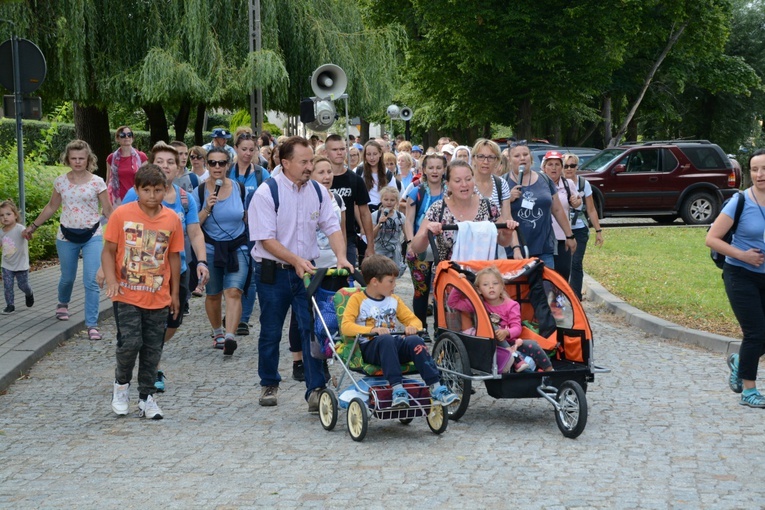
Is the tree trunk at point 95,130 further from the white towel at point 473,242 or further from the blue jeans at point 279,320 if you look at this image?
the blue jeans at point 279,320

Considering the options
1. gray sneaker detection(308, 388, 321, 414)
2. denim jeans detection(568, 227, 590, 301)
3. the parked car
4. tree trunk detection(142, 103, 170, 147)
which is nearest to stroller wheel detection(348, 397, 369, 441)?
gray sneaker detection(308, 388, 321, 414)

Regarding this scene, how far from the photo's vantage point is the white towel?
27.9ft

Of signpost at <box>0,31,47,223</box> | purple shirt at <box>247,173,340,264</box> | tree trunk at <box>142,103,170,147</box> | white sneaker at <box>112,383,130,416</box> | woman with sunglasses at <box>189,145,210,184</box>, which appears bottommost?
white sneaker at <box>112,383,130,416</box>

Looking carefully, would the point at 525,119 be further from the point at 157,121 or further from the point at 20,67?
the point at 20,67

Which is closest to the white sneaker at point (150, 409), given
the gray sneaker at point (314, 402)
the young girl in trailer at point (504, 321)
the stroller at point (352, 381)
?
the gray sneaker at point (314, 402)

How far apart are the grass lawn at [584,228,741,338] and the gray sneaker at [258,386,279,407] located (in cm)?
474

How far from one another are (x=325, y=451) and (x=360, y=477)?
0.65 metres

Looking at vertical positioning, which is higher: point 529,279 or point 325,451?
point 529,279

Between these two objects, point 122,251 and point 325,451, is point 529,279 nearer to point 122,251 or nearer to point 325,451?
point 325,451

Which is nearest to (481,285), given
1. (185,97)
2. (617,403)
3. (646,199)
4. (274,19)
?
(617,403)

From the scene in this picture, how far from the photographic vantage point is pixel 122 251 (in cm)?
750

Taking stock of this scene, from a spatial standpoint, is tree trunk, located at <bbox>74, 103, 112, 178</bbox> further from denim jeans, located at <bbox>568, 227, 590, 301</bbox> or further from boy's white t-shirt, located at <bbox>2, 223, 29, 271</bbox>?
denim jeans, located at <bbox>568, 227, 590, 301</bbox>

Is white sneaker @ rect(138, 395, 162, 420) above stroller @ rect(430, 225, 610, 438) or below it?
below

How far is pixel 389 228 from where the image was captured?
11414 millimetres
